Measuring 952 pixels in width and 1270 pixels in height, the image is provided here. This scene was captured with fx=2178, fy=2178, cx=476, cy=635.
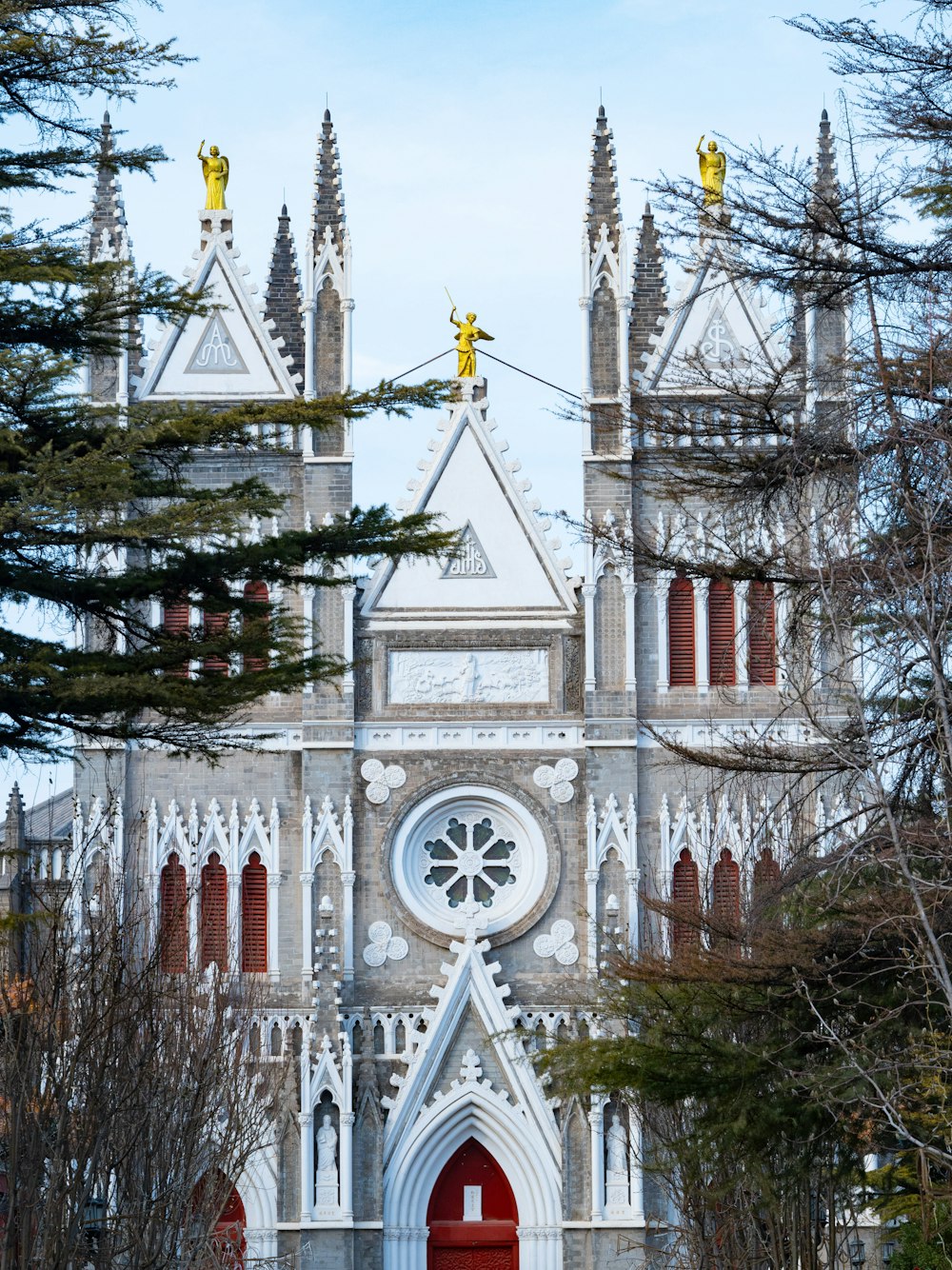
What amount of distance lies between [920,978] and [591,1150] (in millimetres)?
19262

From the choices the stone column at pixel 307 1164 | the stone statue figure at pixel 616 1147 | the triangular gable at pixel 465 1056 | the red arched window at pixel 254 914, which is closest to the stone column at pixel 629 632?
the triangular gable at pixel 465 1056

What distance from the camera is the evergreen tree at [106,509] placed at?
51.1 ft

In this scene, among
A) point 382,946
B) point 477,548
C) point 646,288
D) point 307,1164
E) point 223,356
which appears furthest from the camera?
point 646,288

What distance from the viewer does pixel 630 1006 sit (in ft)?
75.3

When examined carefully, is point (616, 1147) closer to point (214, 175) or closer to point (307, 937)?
point (307, 937)

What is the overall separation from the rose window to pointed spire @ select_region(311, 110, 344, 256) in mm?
9990

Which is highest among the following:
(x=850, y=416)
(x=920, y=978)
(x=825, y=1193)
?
(x=850, y=416)

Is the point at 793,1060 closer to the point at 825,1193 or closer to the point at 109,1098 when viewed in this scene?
the point at 109,1098

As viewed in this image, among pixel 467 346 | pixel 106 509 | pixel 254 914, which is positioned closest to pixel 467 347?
pixel 467 346

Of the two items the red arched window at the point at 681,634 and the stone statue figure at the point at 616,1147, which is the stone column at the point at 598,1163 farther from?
the red arched window at the point at 681,634

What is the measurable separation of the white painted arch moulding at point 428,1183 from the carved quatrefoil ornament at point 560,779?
16.3 ft

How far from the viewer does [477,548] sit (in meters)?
37.4

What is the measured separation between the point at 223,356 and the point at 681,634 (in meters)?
9.40

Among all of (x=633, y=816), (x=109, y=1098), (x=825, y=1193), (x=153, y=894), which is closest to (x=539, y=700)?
(x=633, y=816)
